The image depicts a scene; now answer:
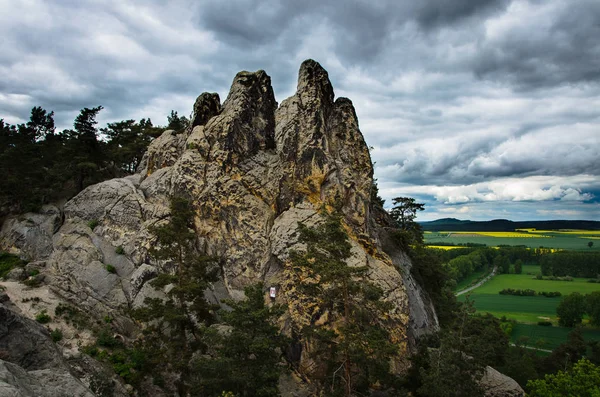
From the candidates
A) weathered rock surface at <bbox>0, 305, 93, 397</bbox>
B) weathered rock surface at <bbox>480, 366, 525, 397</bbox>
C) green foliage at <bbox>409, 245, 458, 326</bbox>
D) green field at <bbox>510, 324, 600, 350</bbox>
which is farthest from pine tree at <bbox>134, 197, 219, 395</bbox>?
green field at <bbox>510, 324, 600, 350</bbox>

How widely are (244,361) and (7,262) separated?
25270 millimetres

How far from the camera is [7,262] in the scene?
27.9 meters

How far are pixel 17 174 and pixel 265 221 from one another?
26.5 metres

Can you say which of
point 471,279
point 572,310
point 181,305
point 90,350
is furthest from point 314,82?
point 471,279

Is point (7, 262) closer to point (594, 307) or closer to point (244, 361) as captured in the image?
point (244, 361)

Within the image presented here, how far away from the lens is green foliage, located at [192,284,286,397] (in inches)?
577

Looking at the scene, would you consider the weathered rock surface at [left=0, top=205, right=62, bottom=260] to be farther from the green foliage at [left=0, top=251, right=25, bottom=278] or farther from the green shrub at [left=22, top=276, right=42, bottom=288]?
the green shrub at [left=22, top=276, right=42, bottom=288]

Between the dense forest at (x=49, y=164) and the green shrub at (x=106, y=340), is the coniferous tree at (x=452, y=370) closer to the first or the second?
the green shrub at (x=106, y=340)

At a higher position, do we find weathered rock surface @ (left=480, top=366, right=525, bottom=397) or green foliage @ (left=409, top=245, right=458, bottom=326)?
green foliage @ (left=409, top=245, right=458, bottom=326)

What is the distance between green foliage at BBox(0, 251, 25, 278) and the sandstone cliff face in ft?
3.57

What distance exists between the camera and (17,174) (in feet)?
110

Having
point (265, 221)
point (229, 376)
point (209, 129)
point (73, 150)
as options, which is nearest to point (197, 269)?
point (229, 376)

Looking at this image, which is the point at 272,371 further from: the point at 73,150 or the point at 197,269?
the point at 73,150

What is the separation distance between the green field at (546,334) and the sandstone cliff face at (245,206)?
56.9 m
